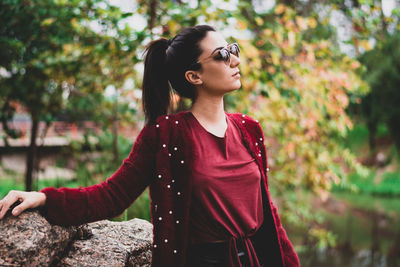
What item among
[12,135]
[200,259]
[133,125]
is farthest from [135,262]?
[133,125]

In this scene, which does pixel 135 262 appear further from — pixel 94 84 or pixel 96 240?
pixel 94 84

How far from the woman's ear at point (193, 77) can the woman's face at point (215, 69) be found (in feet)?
0.04

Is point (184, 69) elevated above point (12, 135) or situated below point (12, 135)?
above

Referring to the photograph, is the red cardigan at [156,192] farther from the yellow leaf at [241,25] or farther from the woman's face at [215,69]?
the yellow leaf at [241,25]

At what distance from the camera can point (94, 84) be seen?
493 centimetres

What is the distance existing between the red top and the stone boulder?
46 cm

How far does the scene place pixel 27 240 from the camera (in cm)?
135

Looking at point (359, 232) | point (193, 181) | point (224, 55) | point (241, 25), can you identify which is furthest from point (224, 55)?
point (359, 232)

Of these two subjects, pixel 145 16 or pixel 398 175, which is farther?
pixel 398 175

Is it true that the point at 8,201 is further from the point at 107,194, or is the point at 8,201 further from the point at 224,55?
the point at 224,55

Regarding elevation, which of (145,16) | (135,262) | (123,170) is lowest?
(135,262)

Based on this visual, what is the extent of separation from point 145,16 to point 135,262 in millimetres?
2507

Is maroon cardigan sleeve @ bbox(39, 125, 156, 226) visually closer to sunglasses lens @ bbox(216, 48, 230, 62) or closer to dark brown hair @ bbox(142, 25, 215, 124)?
dark brown hair @ bbox(142, 25, 215, 124)

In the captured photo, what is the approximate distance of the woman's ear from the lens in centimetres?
162
